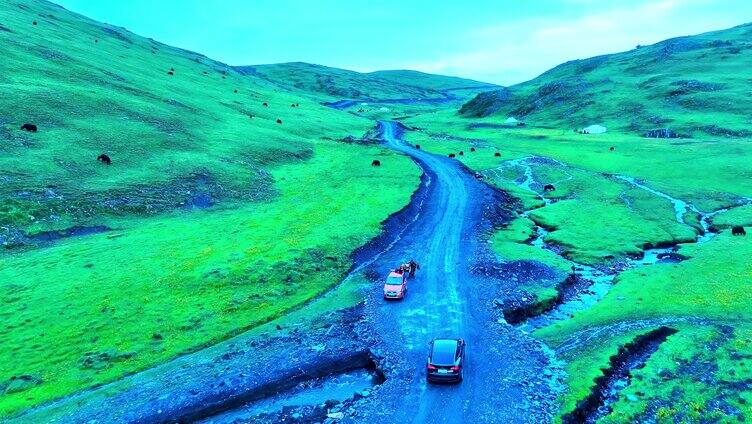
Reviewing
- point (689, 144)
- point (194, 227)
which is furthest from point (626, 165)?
point (194, 227)

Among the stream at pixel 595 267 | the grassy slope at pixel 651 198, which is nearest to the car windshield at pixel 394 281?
the stream at pixel 595 267

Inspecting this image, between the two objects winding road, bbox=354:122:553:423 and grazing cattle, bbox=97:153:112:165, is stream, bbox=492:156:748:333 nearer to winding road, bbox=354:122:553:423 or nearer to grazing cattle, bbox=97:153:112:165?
winding road, bbox=354:122:553:423

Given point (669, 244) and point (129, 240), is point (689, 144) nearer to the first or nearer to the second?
point (669, 244)

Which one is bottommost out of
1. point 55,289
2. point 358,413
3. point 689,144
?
point 358,413

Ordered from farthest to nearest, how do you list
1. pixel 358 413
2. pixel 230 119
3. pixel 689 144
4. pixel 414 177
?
pixel 230 119, pixel 689 144, pixel 414 177, pixel 358 413

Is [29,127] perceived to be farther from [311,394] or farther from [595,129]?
[595,129]

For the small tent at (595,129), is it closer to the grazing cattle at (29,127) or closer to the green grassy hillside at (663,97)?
the green grassy hillside at (663,97)
